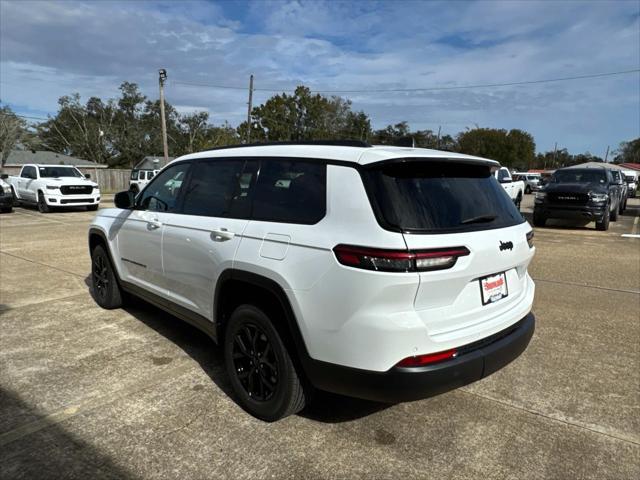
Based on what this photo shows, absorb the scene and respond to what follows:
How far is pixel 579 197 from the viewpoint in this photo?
13.0 m

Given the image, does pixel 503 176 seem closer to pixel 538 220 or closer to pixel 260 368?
pixel 538 220

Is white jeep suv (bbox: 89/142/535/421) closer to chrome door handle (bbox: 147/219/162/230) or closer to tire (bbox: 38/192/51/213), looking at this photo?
chrome door handle (bbox: 147/219/162/230)

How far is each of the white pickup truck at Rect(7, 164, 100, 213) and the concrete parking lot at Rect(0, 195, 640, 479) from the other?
43.1ft

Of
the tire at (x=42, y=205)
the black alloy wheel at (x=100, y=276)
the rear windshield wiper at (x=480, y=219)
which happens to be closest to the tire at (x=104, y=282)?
the black alloy wheel at (x=100, y=276)

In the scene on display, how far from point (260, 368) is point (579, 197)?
12.8 metres

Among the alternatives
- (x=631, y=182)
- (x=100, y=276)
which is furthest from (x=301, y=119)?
(x=100, y=276)

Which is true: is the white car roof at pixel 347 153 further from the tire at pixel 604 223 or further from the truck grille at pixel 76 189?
the truck grille at pixel 76 189

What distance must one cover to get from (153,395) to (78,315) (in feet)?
7.34

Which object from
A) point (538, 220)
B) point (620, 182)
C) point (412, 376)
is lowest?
point (538, 220)

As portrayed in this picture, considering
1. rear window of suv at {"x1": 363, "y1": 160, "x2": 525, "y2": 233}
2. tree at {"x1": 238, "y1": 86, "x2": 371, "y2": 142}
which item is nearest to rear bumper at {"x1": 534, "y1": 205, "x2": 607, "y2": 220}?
rear window of suv at {"x1": 363, "y1": 160, "x2": 525, "y2": 233}

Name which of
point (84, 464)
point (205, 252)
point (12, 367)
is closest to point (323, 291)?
point (205, 252)

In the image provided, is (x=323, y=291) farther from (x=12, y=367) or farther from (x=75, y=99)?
(x=75, y=99)

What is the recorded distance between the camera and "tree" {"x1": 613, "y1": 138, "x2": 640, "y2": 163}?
10269 centimetres

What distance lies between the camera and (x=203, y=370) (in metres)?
3.72
